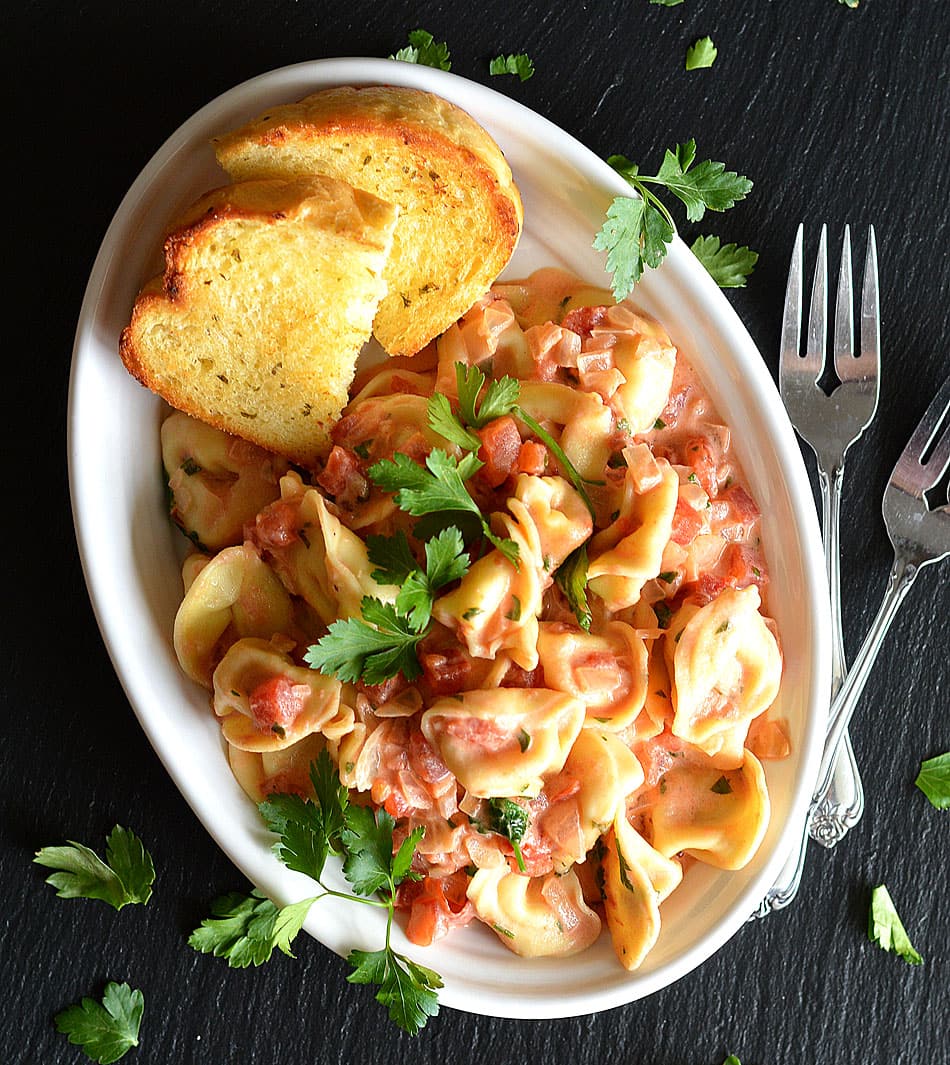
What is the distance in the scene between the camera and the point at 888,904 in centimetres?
337

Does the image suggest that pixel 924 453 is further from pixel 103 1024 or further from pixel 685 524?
pixel 103 1024

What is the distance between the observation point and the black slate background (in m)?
3.07

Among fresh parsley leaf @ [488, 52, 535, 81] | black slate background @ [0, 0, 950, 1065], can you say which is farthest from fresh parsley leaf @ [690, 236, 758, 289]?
fresh parsley leaf @ [488, 52, 535, 81]

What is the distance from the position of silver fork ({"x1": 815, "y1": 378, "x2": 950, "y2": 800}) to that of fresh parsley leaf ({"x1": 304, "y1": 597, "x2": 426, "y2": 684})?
1.48 metres

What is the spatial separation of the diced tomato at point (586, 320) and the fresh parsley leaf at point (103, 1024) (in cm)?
236

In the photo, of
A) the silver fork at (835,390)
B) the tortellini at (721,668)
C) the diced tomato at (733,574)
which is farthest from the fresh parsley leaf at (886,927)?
the diced tomato at (733,574)

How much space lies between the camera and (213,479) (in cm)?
294

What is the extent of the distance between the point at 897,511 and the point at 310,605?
5.99ft

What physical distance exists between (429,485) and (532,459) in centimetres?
31

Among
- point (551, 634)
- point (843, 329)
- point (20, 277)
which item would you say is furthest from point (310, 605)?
point (843, 329)

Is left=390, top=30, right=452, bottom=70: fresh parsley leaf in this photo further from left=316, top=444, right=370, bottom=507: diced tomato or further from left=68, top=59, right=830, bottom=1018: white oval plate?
left=316, top=444, right=370, bottom=507: diced tomato

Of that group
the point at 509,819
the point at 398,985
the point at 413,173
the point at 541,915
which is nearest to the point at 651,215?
the point at 413,173

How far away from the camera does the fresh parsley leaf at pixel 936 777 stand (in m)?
3.34

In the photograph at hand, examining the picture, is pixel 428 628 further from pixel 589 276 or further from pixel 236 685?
pixel 589 276
